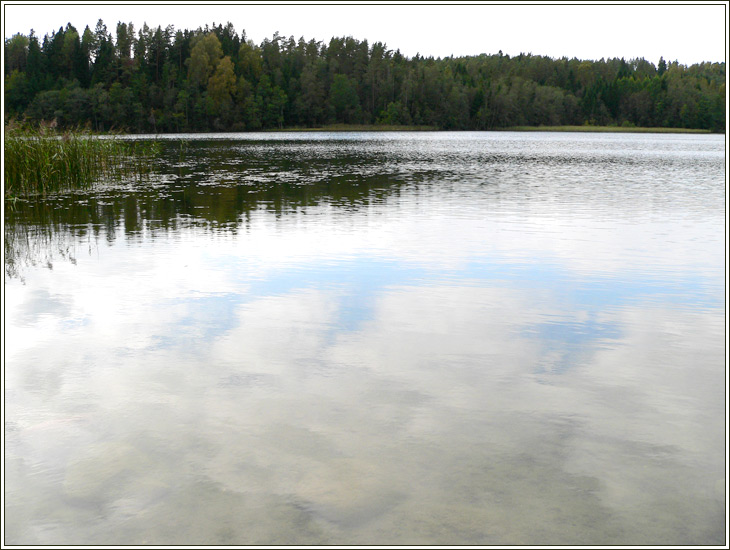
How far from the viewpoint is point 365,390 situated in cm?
638

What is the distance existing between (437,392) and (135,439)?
97.0 inches

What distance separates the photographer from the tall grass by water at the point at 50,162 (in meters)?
19.8

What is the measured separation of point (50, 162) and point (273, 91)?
4886 inches

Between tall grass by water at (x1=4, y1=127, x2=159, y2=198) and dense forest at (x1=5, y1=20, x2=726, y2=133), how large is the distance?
96.5 meters

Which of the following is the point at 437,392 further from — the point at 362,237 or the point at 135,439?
the point at 362,237

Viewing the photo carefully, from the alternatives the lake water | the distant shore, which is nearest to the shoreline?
the distant shore

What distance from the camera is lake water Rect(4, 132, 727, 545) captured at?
4379 millimetres

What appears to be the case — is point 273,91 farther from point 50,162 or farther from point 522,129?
point 50,162

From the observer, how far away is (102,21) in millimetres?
154125

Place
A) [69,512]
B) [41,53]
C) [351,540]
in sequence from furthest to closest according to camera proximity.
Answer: [41,53] → [69,512] → [351,540]

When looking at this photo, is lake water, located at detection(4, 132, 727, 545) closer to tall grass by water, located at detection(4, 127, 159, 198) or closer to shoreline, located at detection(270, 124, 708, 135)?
tall grass by water, located at detection(4, 127, 159, 198)

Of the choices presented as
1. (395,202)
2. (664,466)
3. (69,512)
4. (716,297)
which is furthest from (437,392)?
(395,202)

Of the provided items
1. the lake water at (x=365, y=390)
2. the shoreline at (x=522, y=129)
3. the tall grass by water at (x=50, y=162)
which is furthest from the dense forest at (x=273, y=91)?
the lake water at (x=365, y=390)

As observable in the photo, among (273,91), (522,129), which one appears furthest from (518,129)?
(273,91)
